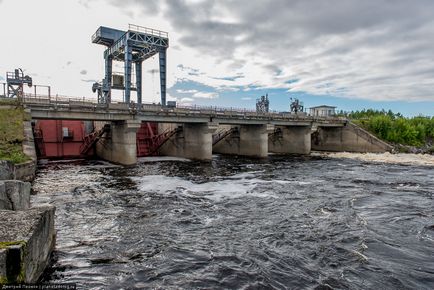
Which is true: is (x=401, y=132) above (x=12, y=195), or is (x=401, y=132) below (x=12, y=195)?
above

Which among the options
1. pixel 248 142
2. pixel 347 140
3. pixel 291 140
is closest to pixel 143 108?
pixel 248 142

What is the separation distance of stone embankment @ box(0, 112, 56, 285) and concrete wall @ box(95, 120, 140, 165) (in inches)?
922

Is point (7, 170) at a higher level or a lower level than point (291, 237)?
higher

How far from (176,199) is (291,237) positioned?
8.10 meters

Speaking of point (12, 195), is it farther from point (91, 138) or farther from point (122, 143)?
point (91, 138)

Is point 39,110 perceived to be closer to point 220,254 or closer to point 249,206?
point 249,206

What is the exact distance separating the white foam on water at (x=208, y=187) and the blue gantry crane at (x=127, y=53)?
1135 inches

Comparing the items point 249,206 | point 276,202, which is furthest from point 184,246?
point 276,202

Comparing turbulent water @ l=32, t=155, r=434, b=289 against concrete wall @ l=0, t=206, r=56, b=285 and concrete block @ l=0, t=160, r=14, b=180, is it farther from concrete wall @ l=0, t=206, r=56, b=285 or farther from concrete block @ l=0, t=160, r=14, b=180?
concrete block @ l=0, t=160, r=14, b=180

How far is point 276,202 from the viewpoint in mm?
16156

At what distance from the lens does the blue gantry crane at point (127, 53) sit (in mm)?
48812

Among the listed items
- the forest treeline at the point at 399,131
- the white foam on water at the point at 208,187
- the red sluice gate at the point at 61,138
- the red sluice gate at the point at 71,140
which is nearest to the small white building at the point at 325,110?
the forest treeline at the point at 399,131

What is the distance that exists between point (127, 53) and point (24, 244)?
158ft

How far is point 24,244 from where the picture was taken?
5.19m
